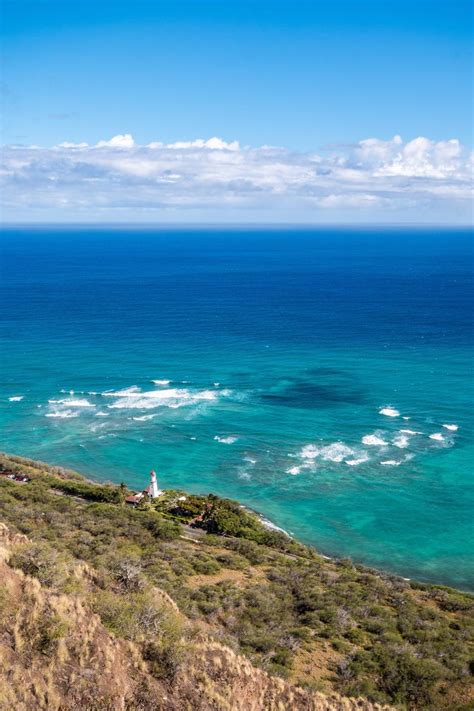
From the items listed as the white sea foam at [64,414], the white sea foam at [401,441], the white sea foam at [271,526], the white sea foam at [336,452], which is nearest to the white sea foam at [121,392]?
the white sea foam at [64,414]

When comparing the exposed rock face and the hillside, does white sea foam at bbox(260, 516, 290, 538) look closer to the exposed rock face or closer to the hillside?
the hillside

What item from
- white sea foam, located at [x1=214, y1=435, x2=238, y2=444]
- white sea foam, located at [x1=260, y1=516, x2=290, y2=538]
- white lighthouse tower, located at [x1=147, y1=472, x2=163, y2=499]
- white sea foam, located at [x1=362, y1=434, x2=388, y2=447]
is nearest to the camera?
white sea foam, located at [x1=260, y1=516, x2=290, y2=538]

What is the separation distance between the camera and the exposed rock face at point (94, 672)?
46.9 feet

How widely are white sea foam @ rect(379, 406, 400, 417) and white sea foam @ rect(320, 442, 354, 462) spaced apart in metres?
8.57

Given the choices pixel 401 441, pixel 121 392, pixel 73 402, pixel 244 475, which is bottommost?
pixel 244 475

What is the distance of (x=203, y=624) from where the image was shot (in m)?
21.6

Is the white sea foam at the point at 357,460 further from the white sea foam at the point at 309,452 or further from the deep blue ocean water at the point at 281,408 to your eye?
the white sea foam at the point at 309,452

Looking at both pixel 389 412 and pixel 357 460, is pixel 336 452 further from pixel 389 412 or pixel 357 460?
pixel 389 412

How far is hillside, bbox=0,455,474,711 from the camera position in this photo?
50.6 ft

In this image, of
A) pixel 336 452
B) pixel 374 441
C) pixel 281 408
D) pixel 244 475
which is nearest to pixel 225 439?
pixel 244 475

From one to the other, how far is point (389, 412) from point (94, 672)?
166 ft

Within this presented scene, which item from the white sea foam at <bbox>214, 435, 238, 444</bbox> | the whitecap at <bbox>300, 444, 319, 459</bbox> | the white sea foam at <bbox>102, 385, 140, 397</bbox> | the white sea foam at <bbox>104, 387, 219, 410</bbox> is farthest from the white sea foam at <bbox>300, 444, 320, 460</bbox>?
the white sea foam at <bbox>102, 385, 140, 397</bbox>

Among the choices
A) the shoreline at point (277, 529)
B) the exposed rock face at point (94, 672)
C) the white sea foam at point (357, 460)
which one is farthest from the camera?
the white sea foam at point (357, 460)

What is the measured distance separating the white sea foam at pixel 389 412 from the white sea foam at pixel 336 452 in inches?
337
